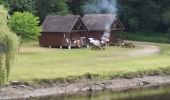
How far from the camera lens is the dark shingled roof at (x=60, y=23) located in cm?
8362

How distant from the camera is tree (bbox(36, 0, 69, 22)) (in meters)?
110

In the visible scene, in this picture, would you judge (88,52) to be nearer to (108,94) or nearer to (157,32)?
(108,94)

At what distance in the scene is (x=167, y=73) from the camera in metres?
59.4

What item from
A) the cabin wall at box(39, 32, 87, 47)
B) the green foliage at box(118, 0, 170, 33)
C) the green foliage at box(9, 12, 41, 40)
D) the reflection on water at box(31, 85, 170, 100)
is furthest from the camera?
the green foliage at box(118, 0, 170, 33)

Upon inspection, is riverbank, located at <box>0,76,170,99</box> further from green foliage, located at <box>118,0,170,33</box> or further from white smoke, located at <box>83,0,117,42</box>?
white smoke, located at <box>83,0,117,42</box>

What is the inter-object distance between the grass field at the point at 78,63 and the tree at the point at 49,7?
120 feet

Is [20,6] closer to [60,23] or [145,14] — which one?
[60,23]

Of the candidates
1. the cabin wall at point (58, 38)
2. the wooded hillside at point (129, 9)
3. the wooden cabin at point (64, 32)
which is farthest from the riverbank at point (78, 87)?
the wooded hillside at point (129, 9)

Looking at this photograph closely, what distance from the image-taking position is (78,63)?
6000 cm

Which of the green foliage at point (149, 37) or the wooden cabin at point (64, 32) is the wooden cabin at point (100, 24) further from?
the green foliage at point (149, 37)

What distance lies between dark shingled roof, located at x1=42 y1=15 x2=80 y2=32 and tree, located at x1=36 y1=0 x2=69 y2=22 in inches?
869

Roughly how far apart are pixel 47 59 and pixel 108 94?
55.5 ft

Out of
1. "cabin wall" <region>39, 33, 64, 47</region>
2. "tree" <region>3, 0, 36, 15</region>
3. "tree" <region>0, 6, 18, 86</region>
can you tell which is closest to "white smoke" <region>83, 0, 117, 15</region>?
"tree" <region>3, 0, 36, 15</region>

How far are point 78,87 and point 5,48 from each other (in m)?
8.34
